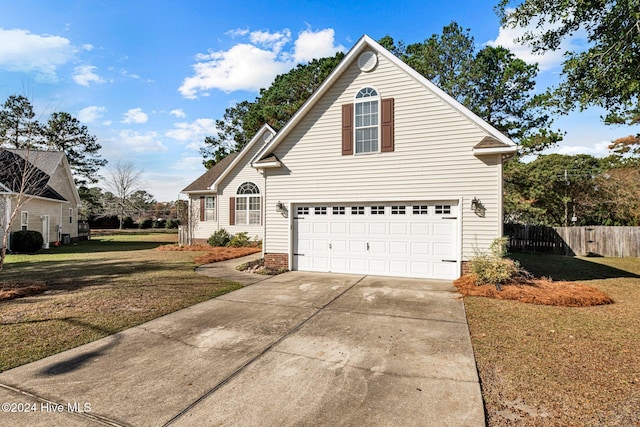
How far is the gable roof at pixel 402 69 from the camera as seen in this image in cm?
846

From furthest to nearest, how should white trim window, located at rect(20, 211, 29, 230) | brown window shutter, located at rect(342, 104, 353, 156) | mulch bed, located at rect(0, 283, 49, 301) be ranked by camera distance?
1. white trim window, located at rect(20, 211, 29, 230)
2. brown window shutter, located at rect(342, 104, 353, 156)
3. mulch bed, located at rect(0, 283, 49, 301)

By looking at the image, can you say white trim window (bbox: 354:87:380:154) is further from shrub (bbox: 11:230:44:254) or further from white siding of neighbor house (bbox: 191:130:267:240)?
shrub (bbox: 11:230:44:254)

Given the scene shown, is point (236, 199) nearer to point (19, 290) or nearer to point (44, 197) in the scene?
point (19, 290)

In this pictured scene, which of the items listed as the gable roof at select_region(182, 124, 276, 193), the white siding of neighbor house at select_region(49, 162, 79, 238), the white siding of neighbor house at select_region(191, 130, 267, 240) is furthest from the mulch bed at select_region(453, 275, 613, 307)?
the white siding of neighbor house at select_region(49, 162, 79, 238)

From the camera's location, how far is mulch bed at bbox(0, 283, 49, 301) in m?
7.27

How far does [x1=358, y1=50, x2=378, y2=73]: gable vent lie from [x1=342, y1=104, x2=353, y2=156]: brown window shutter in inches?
49.2

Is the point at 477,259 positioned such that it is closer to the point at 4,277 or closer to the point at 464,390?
the point at 464,390

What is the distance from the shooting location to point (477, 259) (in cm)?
837

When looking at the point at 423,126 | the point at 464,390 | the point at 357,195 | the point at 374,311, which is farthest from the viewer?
the point at 357,195

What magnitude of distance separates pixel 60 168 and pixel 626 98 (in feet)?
104

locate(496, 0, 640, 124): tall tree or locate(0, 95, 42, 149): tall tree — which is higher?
locate(0, 95, 42, 149): tall tree

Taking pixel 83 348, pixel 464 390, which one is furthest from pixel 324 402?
pixel 83 348

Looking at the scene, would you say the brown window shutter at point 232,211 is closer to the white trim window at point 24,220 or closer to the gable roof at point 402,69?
the gable roof at point 402,69

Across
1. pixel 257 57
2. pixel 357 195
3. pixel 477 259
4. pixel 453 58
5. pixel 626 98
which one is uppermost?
pixel 453 58
